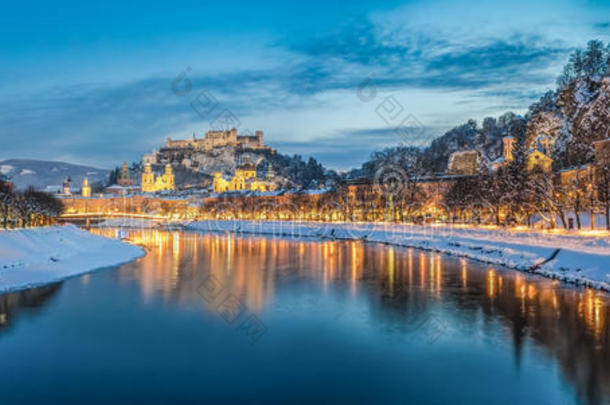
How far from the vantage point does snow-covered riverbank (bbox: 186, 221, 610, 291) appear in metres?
24.9

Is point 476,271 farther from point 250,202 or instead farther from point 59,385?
point 250,202

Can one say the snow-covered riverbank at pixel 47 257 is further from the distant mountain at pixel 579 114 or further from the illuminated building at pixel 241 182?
the illuminated building at pixel 241 182

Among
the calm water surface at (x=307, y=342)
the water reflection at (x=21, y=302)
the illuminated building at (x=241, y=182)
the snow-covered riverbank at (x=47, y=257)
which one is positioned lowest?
the calm water surface at (x=307, y=342)

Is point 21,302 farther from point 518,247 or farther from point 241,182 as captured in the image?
point 241,182

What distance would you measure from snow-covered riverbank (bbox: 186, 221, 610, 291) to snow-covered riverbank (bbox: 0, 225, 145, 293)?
22.6 meters

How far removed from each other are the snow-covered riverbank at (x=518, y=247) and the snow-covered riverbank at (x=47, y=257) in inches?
891

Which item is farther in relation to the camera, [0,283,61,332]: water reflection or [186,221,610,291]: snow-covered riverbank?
[186,221,610,291]: snow-covered riverbank

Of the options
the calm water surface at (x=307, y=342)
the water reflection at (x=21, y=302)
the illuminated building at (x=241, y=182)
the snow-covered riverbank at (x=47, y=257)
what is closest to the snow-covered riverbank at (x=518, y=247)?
the calm water surface at (x=307, y=342)

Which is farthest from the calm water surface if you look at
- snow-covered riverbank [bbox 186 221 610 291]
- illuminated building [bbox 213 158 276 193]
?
illuminated building [bbox 213 158 276 193]

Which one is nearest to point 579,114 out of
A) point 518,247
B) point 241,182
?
point 518,247

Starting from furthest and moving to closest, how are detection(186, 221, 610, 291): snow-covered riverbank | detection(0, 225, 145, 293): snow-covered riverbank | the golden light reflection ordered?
1. detection(0, 225, 145, 293): snow-covered riverbank
2. detection(186, 221, 610, 291): snow-covered riverbank
3. the golden light reflection

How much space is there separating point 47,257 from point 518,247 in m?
25.9

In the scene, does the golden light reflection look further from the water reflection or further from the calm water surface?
the water reflection

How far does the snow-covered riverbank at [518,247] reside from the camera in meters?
24.9
